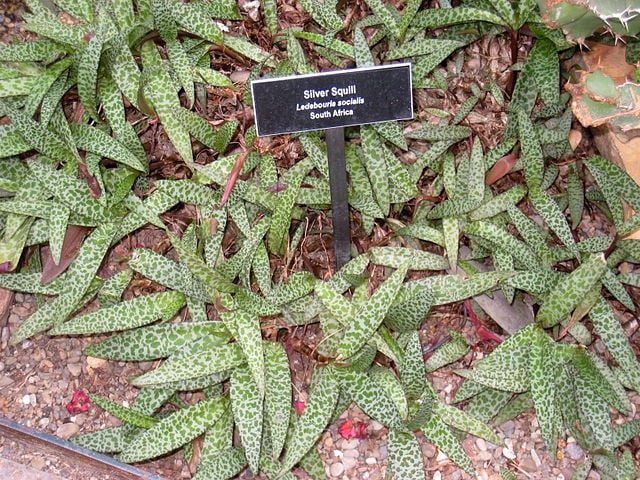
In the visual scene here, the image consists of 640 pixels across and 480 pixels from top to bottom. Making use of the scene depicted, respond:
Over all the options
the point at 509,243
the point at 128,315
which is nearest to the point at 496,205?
the point at 509,243

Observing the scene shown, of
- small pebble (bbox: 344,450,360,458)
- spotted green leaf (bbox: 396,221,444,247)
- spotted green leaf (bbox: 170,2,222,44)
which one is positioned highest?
spotted green leaf (bbox: 170,2,222,44)

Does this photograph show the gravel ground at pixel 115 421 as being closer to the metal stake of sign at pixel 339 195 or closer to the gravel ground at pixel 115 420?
the gravel ground at pixel 115 420

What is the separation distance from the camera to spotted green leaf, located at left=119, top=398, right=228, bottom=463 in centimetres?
200

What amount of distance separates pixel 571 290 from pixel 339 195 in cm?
71

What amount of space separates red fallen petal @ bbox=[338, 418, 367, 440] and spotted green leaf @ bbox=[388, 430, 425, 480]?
11 centimetres

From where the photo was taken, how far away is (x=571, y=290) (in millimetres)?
2059

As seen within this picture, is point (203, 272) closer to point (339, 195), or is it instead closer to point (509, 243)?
point (339, 195)

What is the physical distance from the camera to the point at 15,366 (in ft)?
7.44

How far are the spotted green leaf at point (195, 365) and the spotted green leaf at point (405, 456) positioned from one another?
19.0 inches

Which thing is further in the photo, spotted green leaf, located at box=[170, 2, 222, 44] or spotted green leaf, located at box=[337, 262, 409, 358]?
spotted green leaf, located at box=[170, 2, 222, 44]

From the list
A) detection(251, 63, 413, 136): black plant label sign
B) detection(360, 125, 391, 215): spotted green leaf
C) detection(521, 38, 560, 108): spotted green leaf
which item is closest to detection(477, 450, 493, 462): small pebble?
detection(360, 125, 391, 215): spotted green leaf

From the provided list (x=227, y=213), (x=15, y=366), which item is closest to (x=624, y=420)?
(x=227, y=213)

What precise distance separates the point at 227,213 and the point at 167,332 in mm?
405

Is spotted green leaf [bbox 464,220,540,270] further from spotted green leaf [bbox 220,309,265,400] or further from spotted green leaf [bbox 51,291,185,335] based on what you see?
spotted green leaf [bbox 51,291,185,335]
